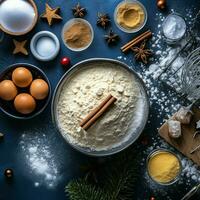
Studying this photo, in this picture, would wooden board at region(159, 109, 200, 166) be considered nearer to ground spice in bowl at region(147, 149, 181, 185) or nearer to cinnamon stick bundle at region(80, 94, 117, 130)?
ground spice in bowl at region(147, 149, 181, 185)

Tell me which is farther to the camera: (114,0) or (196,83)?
(114,0)

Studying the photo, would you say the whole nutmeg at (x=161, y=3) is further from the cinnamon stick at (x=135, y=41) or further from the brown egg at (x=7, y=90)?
the brown egg at (x=7, y=90)

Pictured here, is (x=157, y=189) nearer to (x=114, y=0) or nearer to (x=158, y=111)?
(x=158, y=111)

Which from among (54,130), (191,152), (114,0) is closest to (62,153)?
(54,130)

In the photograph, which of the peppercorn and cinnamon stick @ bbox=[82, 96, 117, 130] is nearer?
cinnamon stick @ bbox=[82, 96, 117, 130]

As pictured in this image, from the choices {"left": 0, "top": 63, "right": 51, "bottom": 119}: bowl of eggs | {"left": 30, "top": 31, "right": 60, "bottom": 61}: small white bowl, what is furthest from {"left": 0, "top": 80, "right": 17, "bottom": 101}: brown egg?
{"left": 30, "top": 31, "right": 60, "bottom": 61}: small white bowl

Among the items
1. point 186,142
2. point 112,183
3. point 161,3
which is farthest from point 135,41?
point 112,183
